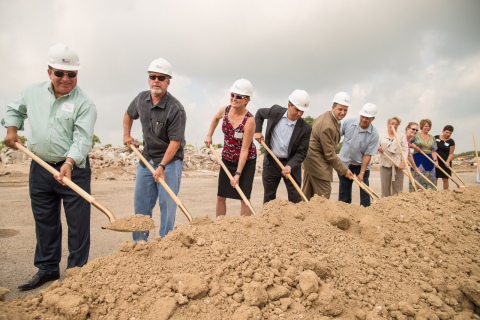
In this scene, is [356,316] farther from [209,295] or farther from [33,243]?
[33,243]

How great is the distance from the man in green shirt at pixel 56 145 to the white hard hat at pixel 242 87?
1.59m

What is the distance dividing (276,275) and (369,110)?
14.9ft

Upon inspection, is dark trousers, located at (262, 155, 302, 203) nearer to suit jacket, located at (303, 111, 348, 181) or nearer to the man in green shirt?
suit jacket, located at (303, 111, 348, 181)

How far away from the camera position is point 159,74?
3475 mm

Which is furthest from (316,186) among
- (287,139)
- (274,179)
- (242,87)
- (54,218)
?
(54,218)

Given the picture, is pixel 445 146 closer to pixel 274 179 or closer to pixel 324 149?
pixel 324 149

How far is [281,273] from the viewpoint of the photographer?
2.33m

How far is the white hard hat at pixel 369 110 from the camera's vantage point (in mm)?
5981

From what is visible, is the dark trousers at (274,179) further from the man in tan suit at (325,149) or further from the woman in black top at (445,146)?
the woman in black top at (445,146)

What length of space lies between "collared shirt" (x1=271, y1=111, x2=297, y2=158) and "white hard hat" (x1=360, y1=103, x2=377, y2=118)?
188 centimetres

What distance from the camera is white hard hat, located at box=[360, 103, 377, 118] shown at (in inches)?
235

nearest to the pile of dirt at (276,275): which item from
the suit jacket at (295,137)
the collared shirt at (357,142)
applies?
the suit jacket at (295,137)

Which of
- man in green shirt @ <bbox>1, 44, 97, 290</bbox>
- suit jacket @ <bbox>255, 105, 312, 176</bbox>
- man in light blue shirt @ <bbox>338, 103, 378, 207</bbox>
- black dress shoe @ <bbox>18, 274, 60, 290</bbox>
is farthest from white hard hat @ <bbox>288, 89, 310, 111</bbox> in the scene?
black dress shoe @ <bbox>18, 274, 60, 290</bbox>

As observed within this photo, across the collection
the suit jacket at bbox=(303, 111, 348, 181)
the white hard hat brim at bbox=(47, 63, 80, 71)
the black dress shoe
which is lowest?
the black dress shoe
